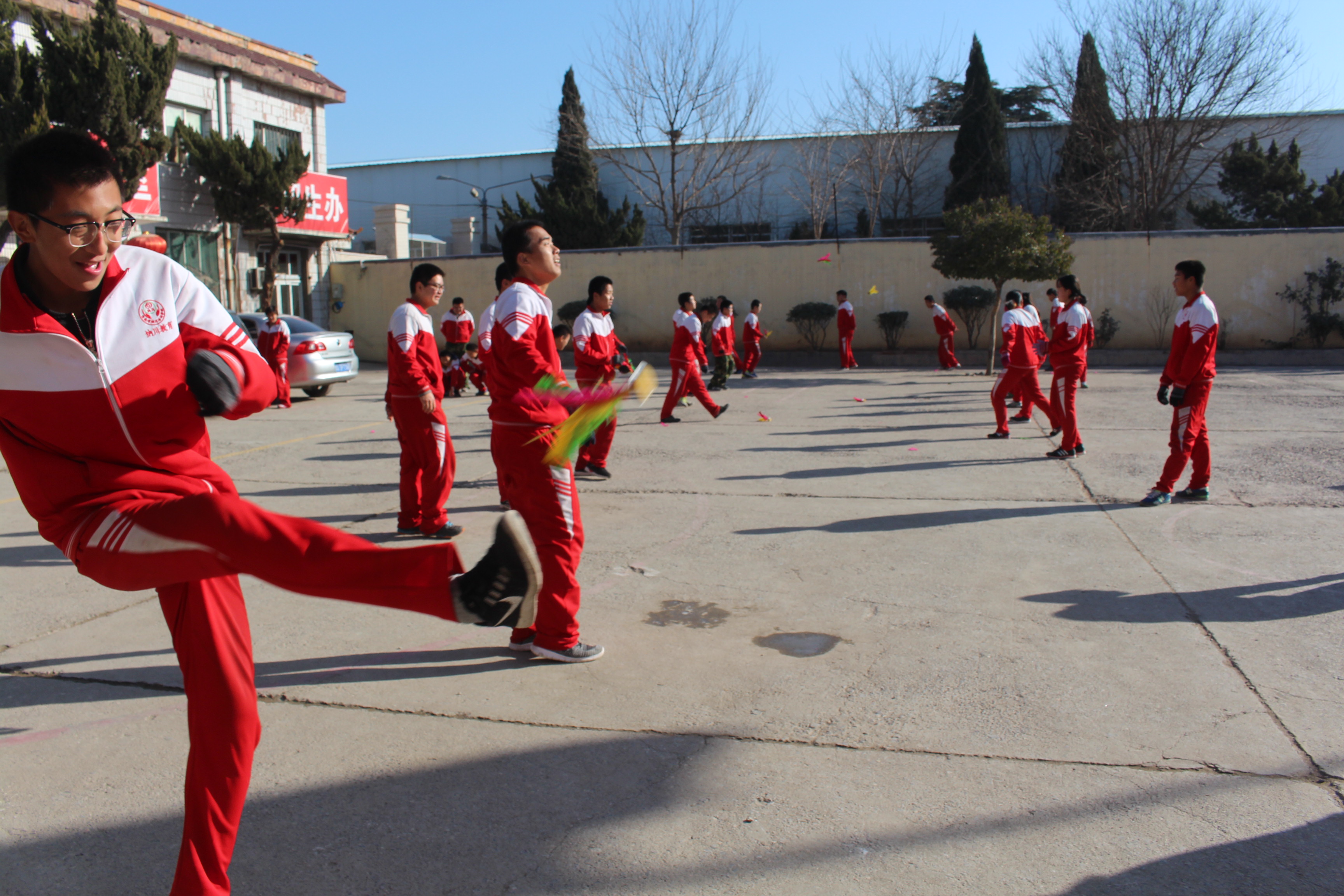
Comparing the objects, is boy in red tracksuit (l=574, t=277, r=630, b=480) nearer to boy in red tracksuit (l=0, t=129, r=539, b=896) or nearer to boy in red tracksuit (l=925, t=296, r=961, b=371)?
boy in red tracksuit (l=0, t=129, r=539, b=896)

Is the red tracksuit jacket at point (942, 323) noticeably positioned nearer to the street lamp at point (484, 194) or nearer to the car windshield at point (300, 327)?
the car windshield at point (300, 327)

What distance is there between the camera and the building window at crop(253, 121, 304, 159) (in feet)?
84.7

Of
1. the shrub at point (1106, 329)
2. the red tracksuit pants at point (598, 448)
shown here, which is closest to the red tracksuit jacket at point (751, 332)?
the shrub at point (1106, 329)

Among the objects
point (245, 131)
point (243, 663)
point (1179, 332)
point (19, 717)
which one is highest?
point (245, 131)

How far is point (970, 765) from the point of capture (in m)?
3.10

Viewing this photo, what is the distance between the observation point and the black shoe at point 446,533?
6551 millimetres

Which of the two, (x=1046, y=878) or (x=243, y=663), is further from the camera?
(x=1046, y=878)

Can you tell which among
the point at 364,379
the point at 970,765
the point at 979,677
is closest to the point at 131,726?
the point at 970,765

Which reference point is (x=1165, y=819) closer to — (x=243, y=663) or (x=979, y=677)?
(x=979, y=677)

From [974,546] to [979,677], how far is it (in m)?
2.26

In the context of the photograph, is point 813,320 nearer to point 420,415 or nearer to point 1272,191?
point 1272,191

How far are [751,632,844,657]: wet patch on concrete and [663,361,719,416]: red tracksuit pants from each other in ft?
25.2

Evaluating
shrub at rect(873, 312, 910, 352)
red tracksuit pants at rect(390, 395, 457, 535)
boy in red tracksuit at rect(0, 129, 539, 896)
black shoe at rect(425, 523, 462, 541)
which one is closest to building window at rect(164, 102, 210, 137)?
shrub at rect(873, 312, 910, 352)

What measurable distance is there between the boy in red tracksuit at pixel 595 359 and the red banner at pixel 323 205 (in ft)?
62.9
